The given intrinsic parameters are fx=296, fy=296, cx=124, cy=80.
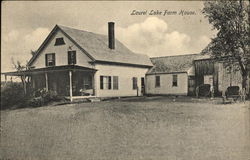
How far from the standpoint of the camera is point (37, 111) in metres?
4.50

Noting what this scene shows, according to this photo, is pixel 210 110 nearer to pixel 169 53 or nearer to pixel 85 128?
pixel 169 53

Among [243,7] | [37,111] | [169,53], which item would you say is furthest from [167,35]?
[37,111]

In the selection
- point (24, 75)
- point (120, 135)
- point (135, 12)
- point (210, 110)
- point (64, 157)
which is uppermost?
point (135, 12)

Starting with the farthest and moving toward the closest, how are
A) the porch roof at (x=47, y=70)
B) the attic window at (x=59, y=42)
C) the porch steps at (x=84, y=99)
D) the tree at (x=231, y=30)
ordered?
the attic window at (x=59, y=42) < the porch steps at (x=84, y=99) < the porch roof at (x=47, y=70) < the tree at (x=231, y=30)

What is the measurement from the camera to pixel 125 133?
12.3 ft

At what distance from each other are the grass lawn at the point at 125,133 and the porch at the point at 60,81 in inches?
13.4

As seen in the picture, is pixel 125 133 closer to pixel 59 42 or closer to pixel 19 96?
pixel 19 96

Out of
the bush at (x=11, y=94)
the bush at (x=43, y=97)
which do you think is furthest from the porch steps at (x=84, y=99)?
the bush at (x=11, y=94)

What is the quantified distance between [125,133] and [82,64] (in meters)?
2.80

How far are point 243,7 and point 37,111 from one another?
3.31m

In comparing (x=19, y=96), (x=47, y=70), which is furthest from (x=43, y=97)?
(x=47, y=70)

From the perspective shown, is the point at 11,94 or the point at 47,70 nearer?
the point at 11,94

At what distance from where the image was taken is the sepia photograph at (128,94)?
3.58 meters

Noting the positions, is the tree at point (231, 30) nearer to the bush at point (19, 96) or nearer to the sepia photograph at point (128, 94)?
the sepia photograph at point (128, 94)
